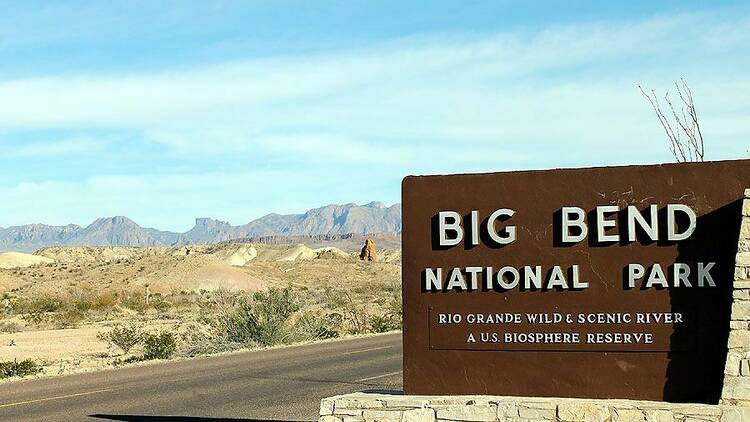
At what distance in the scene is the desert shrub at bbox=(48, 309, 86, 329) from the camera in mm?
48975

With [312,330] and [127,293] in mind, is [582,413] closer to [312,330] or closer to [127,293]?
[312,330]

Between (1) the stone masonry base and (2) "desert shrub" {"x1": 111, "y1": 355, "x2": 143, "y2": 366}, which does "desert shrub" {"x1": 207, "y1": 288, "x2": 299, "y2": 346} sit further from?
(1) the stone masonry base

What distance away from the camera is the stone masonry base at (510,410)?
1023cm

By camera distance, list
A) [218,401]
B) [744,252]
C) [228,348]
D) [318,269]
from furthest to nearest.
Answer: [318,269] < [228,348] < [218,401] < [744,252]

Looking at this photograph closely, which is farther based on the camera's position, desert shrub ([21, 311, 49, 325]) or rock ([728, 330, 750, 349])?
desert shrub ([21, 311, 49, 325])

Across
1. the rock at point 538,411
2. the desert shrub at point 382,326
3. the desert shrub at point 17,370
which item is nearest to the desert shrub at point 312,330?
the desert shrub at point 382,326

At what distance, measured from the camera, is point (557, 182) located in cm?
1146

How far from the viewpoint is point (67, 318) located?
52.7m

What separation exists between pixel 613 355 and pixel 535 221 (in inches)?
66.8

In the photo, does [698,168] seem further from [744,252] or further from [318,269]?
[318,269]

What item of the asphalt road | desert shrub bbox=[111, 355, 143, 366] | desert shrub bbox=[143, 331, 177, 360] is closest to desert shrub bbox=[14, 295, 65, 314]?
desert shrub bbox=[111, 355, 143, 366]

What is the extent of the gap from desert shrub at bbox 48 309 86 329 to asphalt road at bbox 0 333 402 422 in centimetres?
2538

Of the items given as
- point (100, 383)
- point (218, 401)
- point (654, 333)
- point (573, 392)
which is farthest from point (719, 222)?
point (100, 383)

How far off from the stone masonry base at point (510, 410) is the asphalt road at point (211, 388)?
8.24ft
